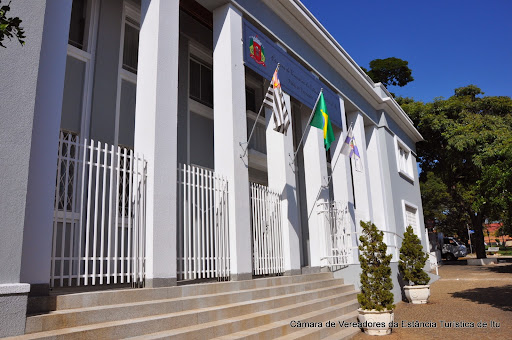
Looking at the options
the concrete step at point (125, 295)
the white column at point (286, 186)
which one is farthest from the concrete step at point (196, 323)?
the white column at point (286, 186)

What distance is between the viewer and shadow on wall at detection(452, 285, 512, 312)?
9913 millimetres

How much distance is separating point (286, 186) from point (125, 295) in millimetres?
5159

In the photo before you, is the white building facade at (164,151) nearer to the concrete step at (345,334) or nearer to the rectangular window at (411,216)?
the concrete step at (345,334)

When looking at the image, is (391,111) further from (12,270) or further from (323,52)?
(12,270)

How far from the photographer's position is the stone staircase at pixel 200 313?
419cm

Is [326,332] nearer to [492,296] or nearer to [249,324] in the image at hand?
[249,324]

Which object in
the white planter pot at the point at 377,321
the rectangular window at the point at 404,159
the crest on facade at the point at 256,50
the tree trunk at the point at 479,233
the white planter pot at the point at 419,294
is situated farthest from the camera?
the tree trunk at the point at 479,233

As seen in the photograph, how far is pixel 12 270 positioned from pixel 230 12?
6.47 metres

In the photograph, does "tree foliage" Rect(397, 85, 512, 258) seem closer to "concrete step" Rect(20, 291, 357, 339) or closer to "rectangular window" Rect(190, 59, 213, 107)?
"rectangular window" Rect(190, 59, 213, 107)

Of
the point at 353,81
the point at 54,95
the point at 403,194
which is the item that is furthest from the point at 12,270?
the point at 403,194

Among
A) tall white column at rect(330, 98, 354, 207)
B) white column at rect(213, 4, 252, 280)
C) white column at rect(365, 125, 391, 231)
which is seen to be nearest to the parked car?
white column at rect(365, 125, 391, 231)

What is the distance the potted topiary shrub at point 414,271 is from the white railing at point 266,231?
176 inches

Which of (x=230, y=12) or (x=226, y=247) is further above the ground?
(x=230, y=12)

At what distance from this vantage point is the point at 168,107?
646 centimetres
